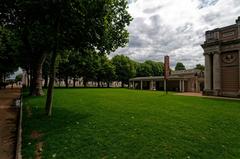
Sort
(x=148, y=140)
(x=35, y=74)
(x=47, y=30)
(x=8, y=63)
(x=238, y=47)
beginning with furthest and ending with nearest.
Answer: (x=8, y=63) < (x=238, y=47) < (x=35, y=74) < (x=47, y=30) < (x=148, y=140)

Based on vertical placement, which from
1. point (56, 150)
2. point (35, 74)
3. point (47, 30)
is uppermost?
point (47, 30)

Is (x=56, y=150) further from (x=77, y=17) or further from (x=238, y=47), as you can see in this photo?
(x=238, y=47)

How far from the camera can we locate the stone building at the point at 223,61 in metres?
28.9

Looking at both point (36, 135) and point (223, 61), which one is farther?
point (223, 61)

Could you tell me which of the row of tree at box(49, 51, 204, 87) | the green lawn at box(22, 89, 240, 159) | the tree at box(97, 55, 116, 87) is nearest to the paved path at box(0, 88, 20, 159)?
the green lawn at box(22, 89, 240, 159)

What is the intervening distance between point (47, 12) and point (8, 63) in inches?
1303

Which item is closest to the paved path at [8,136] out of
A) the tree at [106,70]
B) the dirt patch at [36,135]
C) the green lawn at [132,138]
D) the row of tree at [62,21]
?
the green lawn at [132,138]

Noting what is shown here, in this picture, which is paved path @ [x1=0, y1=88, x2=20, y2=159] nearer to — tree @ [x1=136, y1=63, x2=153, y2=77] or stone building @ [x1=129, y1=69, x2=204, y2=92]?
stone building @ [x1=129, y1=69, x2=204, y2=92]

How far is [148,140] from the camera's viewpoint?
22.3ft

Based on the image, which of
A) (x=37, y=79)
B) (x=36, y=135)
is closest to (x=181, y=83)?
(x=37, y=79)

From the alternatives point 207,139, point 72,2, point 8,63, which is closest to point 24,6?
point 72,2

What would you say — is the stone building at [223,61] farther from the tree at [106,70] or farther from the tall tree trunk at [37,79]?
the tree at [106,70]

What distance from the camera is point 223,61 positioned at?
30.8 metres

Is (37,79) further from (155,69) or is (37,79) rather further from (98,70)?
(155,69)
